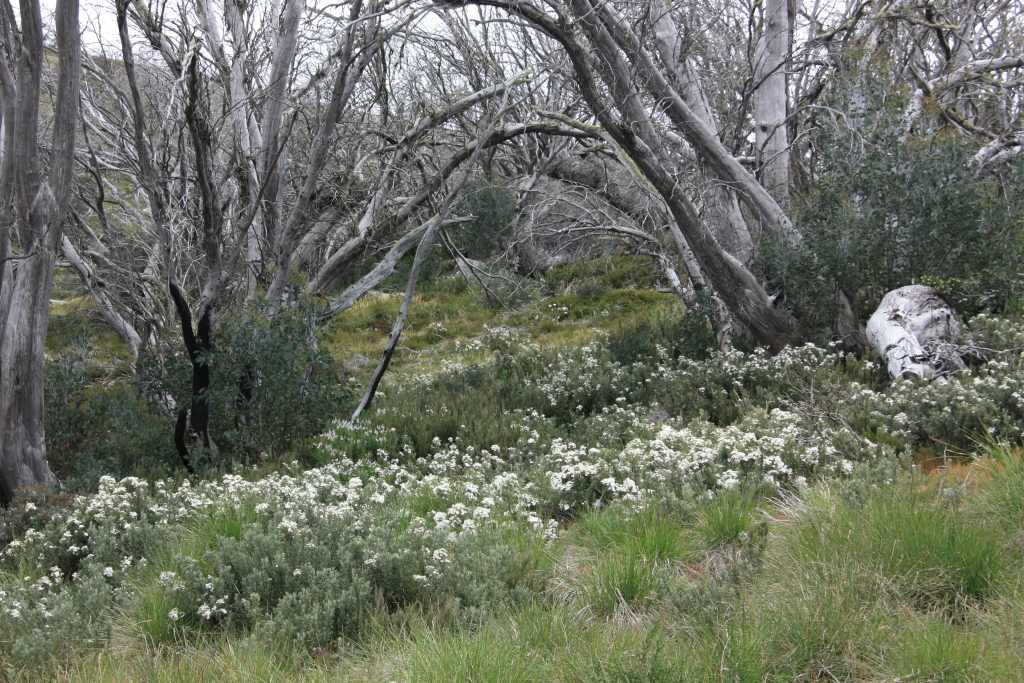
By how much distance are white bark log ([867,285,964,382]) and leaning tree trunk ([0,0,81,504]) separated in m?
8.38

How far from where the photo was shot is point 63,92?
20.5ft

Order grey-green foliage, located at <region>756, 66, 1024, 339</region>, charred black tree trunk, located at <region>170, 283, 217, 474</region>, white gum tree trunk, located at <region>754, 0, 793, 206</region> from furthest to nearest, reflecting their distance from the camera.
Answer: white gum tree trunk, located at <region>754, 0, 793, 206</region> < grey-green foliage, located at <region>756, 66, 1024, 339</region> < charred black tree trunk, located at <region>170, 283, 217, 474</region>

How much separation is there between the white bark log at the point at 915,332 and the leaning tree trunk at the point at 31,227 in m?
8.38

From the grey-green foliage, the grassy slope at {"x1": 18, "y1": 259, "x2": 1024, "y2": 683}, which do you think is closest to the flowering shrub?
the grassy slope at {"x1": 18, "y1": 259, "x2": 1024, "y2": 683}

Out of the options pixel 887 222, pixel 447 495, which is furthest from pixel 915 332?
pixel 447 495

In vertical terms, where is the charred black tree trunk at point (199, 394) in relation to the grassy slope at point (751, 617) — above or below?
above

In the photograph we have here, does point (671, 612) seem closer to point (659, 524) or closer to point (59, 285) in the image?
point (659, 524)

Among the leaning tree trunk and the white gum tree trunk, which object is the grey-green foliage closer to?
the white gum tree trunk

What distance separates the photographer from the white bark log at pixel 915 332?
7.20 metres

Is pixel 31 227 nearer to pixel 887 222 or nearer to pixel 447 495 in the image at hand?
pixel 447 495

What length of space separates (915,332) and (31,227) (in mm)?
8755

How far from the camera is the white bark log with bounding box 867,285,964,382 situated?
7.20m

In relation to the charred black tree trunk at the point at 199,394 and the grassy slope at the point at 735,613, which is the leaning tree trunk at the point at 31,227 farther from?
the grassy slope at the point at 735,613

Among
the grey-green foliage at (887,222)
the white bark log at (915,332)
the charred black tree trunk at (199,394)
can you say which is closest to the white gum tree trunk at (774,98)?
the grey-green foliage at (887,222)
